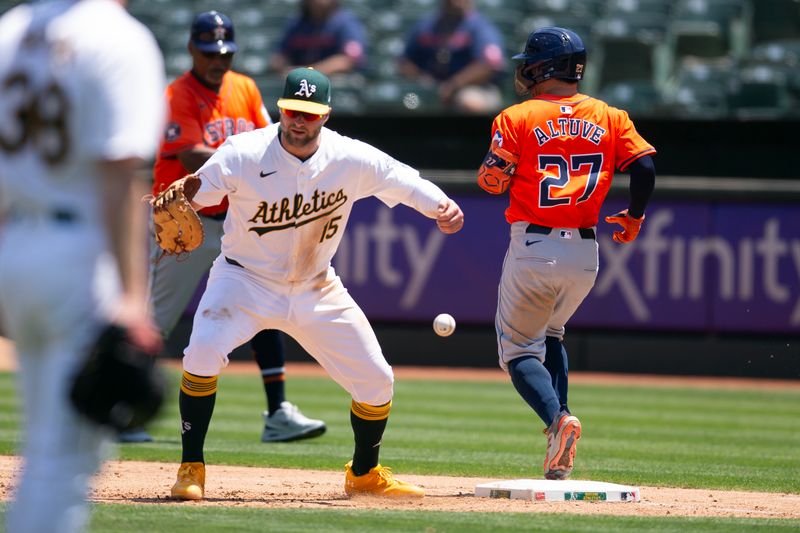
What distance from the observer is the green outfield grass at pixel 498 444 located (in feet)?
16.3

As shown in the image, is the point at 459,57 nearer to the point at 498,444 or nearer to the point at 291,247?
the point at 498,444

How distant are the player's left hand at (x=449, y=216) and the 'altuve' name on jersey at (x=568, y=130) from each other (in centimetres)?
64

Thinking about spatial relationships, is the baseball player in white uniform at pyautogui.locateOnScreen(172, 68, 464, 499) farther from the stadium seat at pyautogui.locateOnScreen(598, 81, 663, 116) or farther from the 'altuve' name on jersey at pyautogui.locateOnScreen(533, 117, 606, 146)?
the stadium seat at pyautogui.locateOnScreen(598, 81, 663, 116)

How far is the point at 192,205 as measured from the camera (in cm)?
563

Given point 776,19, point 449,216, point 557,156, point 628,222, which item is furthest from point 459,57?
point 449,216

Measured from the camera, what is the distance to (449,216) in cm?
576

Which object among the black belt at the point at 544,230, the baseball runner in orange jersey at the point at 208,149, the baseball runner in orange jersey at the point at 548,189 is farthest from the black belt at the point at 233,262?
the baseball runner in orange jersey at the point at 208,149

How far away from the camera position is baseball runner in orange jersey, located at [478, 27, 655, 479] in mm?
6109

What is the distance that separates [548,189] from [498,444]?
2.32 metres

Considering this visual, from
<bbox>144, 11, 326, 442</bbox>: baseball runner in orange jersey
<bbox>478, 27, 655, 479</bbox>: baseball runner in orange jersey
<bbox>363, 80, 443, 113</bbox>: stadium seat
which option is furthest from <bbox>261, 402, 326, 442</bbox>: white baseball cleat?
<bbox>363, 80, 443, 113</bbox>: stadium seat

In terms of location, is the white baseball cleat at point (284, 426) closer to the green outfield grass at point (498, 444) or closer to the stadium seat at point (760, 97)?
the green outfield grass at point (498, 444)

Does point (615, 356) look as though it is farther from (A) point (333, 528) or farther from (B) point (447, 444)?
(A) point (333, 528)

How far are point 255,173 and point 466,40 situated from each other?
8495mm

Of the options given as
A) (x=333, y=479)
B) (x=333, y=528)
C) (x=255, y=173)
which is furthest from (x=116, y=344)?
(x=333, y=479)
